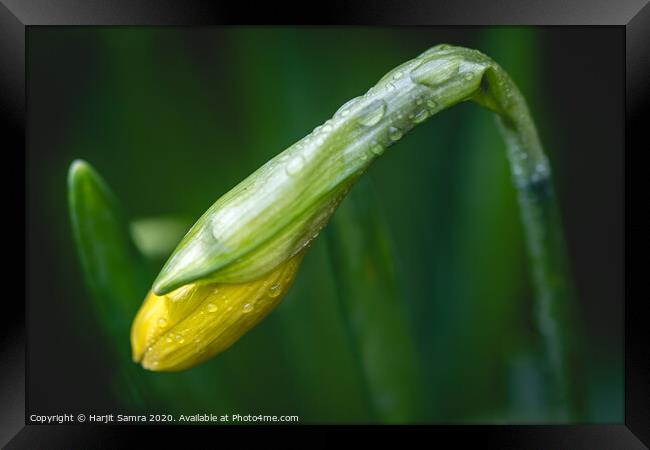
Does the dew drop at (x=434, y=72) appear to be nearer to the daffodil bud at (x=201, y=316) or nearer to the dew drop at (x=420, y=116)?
the dew drop at (x=420, y=116)

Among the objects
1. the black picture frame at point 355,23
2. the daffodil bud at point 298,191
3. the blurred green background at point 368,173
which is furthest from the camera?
the blurred green background at point 368,173

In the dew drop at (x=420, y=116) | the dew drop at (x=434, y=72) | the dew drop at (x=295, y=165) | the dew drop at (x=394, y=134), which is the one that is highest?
the dew drop at (x=434, y=72)

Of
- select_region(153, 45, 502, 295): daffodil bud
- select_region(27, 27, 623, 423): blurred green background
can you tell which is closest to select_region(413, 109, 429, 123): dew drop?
select_region(153, 45, 502, 295): daffodil bud

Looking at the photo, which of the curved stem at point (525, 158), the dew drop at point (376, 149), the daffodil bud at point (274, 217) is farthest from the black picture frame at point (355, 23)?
the dew drop at point (376, 149)

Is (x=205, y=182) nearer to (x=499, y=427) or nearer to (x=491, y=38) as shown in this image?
(x=491, y=38)

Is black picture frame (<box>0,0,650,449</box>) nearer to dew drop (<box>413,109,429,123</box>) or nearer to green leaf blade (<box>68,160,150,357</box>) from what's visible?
green leaf blade (<box>68,160,150,357</box>)

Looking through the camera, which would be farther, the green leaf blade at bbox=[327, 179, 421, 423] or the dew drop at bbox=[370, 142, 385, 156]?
the green leaf blade at bbox=[327, 179, 421, 423]

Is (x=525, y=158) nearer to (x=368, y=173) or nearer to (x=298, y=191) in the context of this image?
(x=298, y=191)

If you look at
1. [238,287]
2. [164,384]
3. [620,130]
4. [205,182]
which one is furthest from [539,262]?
[205,182]
